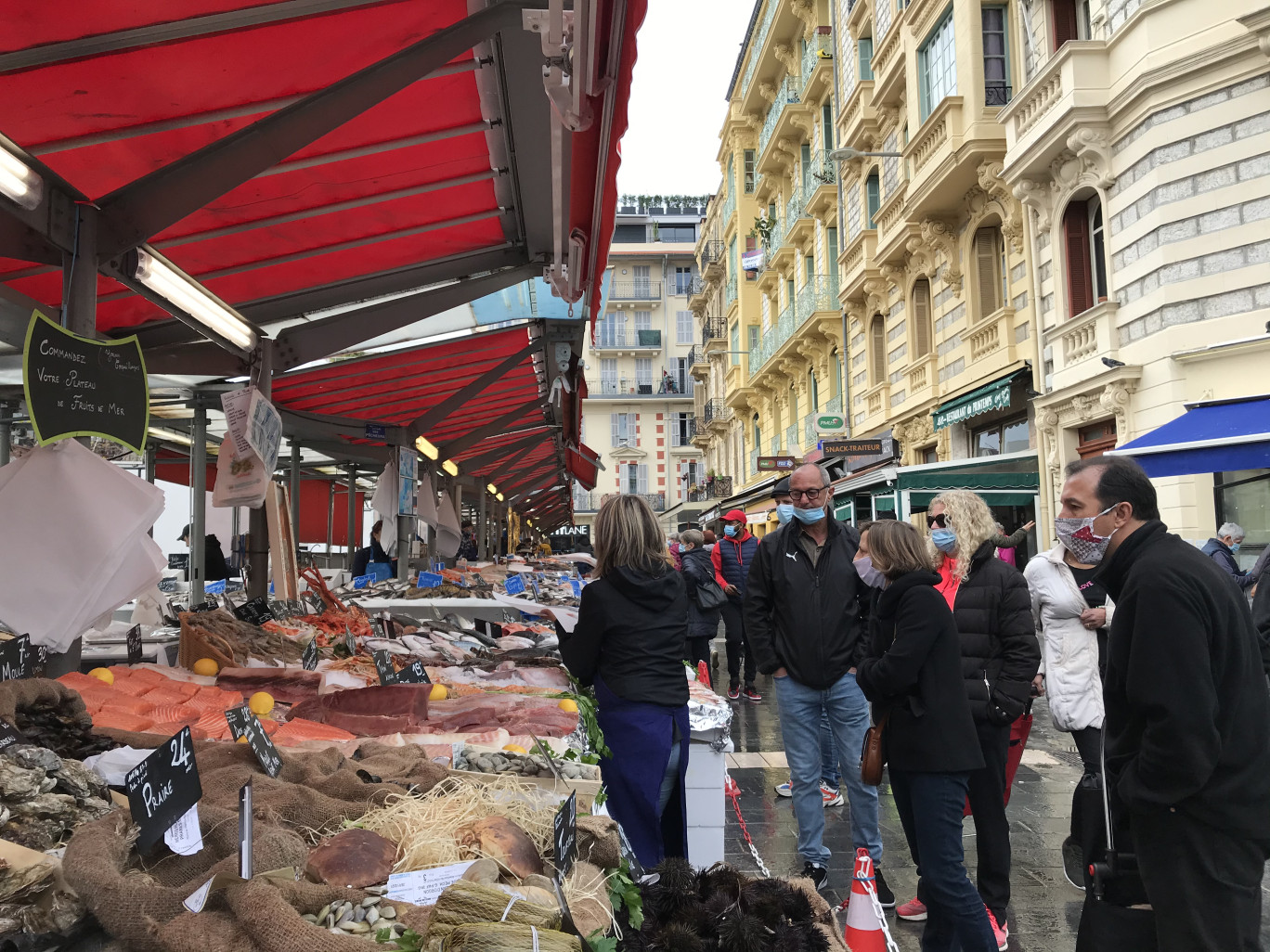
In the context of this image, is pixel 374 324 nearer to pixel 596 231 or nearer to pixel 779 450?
pixel 596 231

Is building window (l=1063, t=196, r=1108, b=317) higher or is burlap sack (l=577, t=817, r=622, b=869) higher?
building window (l=1063, t=196, r=1108, b=317)

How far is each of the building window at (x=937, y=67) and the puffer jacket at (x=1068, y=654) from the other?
13.7 metres

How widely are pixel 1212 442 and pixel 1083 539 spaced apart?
6.16m

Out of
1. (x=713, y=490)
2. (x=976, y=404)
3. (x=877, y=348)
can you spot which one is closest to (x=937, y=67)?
(x=976, y=404)

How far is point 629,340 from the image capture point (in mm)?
68562

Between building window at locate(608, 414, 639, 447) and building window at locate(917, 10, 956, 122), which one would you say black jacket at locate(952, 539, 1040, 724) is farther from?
building window at locate(608, 414, 639, 447)

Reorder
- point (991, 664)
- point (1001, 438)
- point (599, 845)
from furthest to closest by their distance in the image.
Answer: point (1001, 438) → point (991, 664) → point (599, 845)


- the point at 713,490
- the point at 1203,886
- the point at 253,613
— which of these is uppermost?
the point at 713,490

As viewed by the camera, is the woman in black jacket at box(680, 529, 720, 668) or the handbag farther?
the woman in black jacket at box(680, 529, 720, 668)

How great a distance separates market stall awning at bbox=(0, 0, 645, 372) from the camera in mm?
3078

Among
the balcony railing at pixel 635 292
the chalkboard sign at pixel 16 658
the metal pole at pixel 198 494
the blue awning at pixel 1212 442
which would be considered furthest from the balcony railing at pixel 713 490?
the chalkboard sign at pixel 16 658

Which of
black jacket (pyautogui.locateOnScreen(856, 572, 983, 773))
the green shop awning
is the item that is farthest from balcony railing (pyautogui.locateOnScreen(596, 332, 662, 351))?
black jacket (pyautogui.locateOnScreen(856, 572, 983, 773))

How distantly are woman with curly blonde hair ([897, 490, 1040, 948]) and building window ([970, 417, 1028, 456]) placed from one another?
40.0 feet

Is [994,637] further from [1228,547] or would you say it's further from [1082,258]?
[1082,258]
